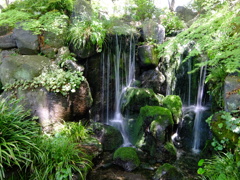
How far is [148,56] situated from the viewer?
27.6 ft

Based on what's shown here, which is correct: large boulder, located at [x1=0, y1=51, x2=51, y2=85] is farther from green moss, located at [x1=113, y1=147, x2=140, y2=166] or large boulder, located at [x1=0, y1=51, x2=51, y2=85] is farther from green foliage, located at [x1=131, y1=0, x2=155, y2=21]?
green foliage, located at [x1=131, y1=0, x2=155, y2=21]

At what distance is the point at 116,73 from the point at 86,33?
2481mm

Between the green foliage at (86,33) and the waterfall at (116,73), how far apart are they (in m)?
0.99

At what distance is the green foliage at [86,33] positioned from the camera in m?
6.55

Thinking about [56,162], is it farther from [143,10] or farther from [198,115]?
[143,10]

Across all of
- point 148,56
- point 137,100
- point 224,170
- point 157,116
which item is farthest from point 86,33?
point 224,170

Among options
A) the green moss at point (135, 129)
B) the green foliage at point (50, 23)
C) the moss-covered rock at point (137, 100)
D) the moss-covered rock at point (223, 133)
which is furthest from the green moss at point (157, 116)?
the green foliage at point (50, 23)

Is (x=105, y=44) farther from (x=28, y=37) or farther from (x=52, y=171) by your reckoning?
(x=52, y=171)

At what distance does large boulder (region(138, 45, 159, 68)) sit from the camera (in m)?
8.40

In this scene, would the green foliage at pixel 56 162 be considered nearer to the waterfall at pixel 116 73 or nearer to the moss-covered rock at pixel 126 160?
the moss-covered rock at pixel 126 160

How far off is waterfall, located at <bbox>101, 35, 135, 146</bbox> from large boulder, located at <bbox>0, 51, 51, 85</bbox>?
2.82 metres

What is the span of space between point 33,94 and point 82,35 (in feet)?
9.34

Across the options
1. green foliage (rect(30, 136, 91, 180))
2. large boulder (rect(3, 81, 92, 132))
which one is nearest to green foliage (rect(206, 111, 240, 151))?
green foliage (rect(30, 136, 91, 180))

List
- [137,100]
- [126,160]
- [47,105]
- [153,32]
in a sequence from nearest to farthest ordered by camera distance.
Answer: [126,160] → [47,105] → [137,100] → [153,32]
